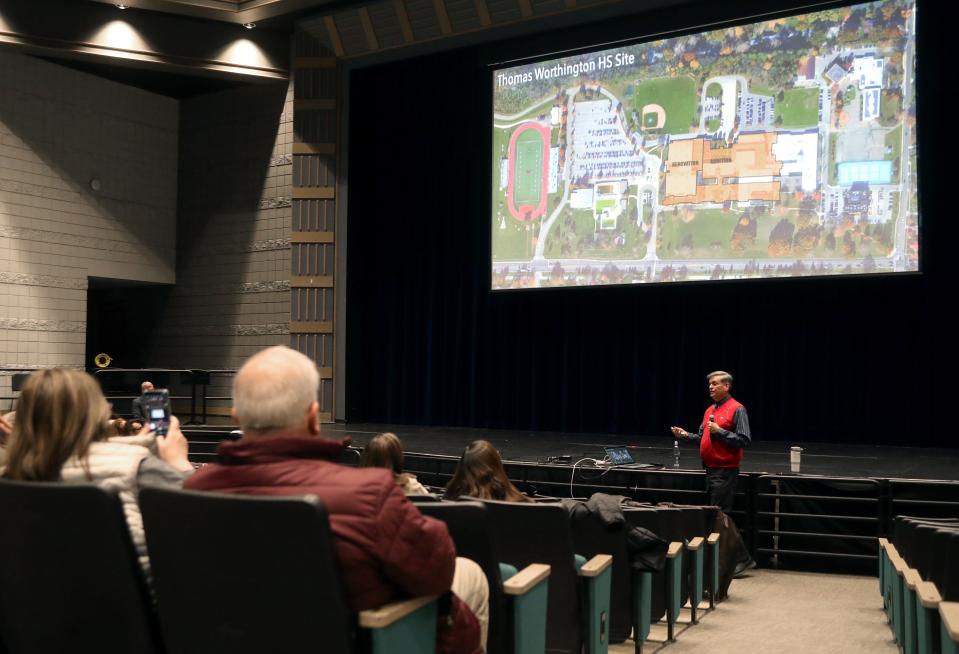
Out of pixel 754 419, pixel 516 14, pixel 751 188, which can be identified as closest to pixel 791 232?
pixel 751 188

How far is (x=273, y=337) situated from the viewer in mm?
13273

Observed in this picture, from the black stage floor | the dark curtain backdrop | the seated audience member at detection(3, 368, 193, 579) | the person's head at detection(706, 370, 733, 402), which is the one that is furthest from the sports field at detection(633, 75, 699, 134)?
the seated audience member at detection(3, 368, 193, 579)

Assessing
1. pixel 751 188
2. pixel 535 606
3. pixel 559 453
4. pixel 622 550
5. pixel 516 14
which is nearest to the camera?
pixel 535 606

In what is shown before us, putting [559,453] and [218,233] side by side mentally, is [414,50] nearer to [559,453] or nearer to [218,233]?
[218,233]

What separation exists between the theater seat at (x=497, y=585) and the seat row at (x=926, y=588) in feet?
3.29

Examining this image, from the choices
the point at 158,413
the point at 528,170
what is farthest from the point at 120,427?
the point at 528,170

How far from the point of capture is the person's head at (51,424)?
2.09m

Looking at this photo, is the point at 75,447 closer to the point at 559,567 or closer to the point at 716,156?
the point at 559,567

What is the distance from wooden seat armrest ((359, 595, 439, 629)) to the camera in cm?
185

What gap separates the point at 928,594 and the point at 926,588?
91 mm

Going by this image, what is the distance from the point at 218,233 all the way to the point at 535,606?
40.0 feet

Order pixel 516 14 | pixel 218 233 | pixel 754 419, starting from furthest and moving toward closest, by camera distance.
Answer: pixel 218 233 → pixel 516 14 → pixel 754 419

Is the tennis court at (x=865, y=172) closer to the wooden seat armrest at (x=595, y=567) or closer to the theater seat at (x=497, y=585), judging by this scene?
the wooden seat armrest at (x=595, y=567)

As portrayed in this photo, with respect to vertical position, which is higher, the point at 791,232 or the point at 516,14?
the point at 516,14
